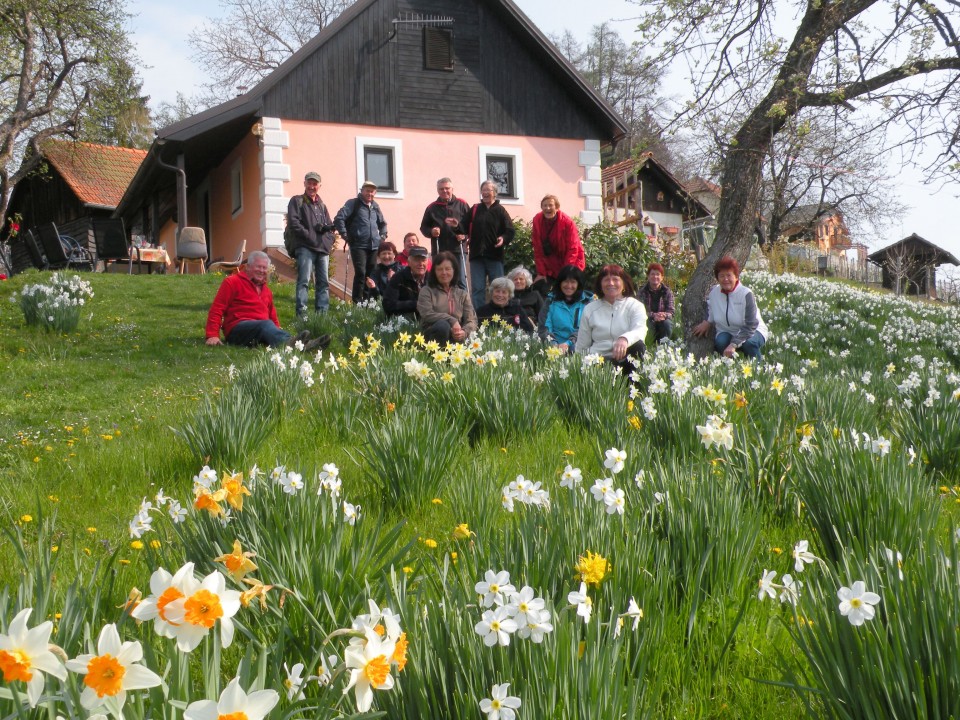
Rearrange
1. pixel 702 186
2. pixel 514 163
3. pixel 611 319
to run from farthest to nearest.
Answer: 1. pixel 702 186
2. pixel 514 163
3. pixel 611 319

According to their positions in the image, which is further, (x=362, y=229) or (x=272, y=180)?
(x=272, y=180)

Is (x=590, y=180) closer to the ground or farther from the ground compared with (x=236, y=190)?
farther from the ground

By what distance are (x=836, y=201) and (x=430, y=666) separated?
164 feet

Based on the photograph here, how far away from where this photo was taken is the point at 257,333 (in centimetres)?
909

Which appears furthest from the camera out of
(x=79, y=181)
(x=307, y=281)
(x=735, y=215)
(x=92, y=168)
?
(x=92, y=168)

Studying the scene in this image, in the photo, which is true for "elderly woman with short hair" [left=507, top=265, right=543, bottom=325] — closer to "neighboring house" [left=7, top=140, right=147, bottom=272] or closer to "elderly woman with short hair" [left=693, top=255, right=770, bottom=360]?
"elderly woman with short hair" [left=693, top=255, right=770, bottom=360]

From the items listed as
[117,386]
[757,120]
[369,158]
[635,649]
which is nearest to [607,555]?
[635,649]

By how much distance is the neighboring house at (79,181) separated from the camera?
97.5 ft

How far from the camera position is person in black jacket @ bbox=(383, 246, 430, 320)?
9367mm

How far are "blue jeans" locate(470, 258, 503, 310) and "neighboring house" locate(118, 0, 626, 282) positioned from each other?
26.7 feet

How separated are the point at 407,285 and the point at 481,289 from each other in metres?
1.65

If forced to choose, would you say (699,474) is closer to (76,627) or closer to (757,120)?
(76,627)

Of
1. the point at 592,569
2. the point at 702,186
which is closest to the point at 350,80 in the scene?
the point at 592,569

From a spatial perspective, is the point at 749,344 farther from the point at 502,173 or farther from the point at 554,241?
the point at 502,173
